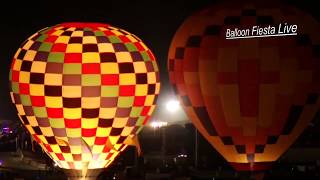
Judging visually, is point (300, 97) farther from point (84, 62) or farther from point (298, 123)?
point (84, 62)

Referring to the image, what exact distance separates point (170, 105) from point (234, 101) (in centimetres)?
692

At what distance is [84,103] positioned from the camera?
45.2ft

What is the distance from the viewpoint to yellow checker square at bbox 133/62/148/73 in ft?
46.5

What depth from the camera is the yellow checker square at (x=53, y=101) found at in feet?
45.2

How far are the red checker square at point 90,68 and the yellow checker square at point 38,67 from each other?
68cm

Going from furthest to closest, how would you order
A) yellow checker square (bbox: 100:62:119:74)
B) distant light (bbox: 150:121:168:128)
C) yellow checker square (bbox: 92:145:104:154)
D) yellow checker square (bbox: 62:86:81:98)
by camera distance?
distant light (bbox: 150:121:168:128) → yellow checker square (bbox: 92:145:104:154) → yellow checker square (bbox: 100:62:119:74) → yellow checker square (bbox: 62:86:81:98)

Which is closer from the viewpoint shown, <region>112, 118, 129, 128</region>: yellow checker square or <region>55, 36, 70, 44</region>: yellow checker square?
<region>55, 36, 70, 44</region>: yellow checker square

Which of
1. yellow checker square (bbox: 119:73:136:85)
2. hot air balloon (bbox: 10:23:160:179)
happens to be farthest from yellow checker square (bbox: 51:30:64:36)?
yellow checker square (bbox: 119:73:136:85)

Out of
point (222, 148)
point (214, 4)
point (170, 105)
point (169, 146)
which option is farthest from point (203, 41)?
point (169, 146)

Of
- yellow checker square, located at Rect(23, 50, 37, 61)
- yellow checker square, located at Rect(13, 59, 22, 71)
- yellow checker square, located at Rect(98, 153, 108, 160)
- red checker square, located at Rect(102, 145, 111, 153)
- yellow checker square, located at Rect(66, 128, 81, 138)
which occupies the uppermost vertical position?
yellow checker square, located at Rect(23, 50, 37, 61)

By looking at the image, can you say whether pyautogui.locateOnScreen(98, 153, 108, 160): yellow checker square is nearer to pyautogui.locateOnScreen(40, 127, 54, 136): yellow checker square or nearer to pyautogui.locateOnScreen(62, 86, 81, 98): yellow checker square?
pyautogui.locateOnScreen(40, 127, 54, 136): yellow checker square

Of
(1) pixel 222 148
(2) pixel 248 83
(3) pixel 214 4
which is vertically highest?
(3) pixel 214 4

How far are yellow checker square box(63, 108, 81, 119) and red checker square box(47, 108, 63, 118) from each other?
0.07m

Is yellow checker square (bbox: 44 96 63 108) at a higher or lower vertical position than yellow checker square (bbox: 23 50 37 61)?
lower
